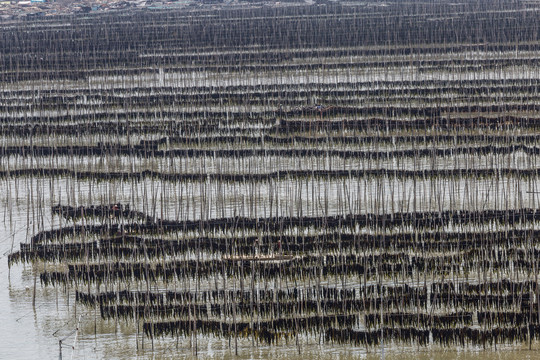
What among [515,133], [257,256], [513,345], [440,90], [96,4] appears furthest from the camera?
[96,4]

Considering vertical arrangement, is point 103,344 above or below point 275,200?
below

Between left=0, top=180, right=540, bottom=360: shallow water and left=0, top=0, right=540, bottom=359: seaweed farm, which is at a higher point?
left=0, top=0, right=540, bottom=359: seaweed farm

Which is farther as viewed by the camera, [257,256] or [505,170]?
[505,170]

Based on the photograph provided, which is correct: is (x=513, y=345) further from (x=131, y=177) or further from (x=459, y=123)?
(x=459, y=123)

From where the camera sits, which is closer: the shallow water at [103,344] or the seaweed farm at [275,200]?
the shallow water at [103,344]

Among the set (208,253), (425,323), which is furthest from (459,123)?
(425,323)

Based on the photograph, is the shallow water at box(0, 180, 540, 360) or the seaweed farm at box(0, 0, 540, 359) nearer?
the shallow water at box(0, 180, 540, 360)

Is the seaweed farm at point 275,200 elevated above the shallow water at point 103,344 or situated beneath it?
elevated above

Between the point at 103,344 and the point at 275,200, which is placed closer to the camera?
the point at 103,344
